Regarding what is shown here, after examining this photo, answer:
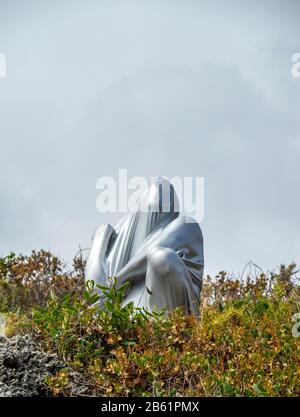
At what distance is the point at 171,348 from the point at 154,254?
119 centimetres

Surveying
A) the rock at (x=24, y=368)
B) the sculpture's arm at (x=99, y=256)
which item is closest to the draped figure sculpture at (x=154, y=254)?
the sculpture's arm at (x=99, y=256)

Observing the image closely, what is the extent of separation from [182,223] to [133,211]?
1.93ft

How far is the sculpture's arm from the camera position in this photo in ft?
29.2

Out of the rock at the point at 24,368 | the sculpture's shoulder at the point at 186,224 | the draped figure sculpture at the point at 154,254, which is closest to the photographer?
the rock at the point at 24,368

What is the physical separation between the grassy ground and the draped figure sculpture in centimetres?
28

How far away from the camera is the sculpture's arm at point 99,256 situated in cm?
889

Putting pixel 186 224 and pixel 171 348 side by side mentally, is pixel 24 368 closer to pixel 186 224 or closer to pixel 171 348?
pixel 171 348

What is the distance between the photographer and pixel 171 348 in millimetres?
7281

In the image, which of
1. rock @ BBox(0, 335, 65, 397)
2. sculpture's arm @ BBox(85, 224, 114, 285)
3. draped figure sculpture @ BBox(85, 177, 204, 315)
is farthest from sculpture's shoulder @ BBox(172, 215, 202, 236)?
rock @ BBox(0, 335, 65, 397)

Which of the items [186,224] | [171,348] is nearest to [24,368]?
[171,348]

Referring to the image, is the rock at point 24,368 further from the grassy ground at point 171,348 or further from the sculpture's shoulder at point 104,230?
the sculpture's shoulder at point 104,230

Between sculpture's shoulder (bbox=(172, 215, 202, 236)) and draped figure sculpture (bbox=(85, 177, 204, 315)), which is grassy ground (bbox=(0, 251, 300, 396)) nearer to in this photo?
draped figure sculpture (bbox=(85, 177, 204, 315))

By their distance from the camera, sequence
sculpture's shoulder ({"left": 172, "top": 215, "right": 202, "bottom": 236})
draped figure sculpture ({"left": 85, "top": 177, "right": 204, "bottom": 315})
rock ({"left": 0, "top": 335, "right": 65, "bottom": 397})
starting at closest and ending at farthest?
rock ({"left": 0, "top": 335, "right": 65, "bottom": 397}) → draped figure sculpture ({"left": 85, "top": 177, "right": 204, "bottom": 315}) → sculpture's shoulder ({"left": 172, "top": 215, "right": 202, "bottom": 236})
